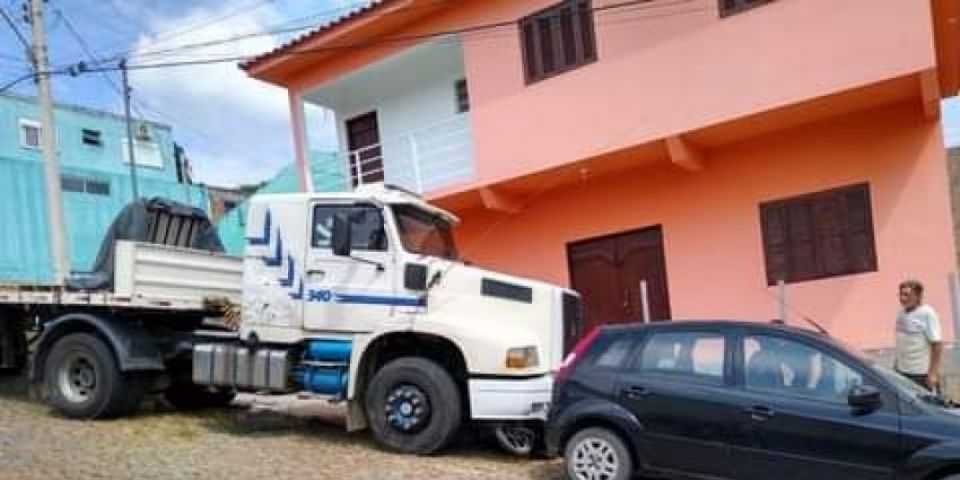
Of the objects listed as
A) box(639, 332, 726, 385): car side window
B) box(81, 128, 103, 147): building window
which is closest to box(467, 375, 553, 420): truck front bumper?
box(639, 332, 726, 385): car side window

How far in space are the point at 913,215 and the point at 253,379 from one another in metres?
8.12

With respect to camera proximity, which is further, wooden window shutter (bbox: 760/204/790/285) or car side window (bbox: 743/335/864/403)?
wooden window shutter (bbox: 760/204/790/285)

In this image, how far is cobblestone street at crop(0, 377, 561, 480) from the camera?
861cm

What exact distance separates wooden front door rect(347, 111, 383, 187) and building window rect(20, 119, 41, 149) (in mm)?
14726

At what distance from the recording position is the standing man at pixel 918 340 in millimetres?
8945

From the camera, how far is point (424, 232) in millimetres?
10789

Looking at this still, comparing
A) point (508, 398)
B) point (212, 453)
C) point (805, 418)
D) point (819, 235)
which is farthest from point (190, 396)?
point (819, 235)

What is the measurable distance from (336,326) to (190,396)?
126 inches

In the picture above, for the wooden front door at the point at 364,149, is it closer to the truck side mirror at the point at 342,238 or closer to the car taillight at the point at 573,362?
the truck side mirror at the point at 342,238

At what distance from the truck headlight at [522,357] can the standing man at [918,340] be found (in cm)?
351

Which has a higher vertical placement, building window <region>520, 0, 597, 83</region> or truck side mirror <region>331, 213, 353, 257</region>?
building window <region>520, 0, 597, 83</region>

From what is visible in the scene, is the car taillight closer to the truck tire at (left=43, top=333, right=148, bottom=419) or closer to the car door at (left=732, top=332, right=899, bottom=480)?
the car door at (left=732, top=332, right=899, bottom=480)

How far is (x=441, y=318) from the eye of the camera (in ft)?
32.3

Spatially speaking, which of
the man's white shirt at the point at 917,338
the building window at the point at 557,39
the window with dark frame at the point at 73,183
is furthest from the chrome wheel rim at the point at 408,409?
the window with dark frame at the point at 73,183
